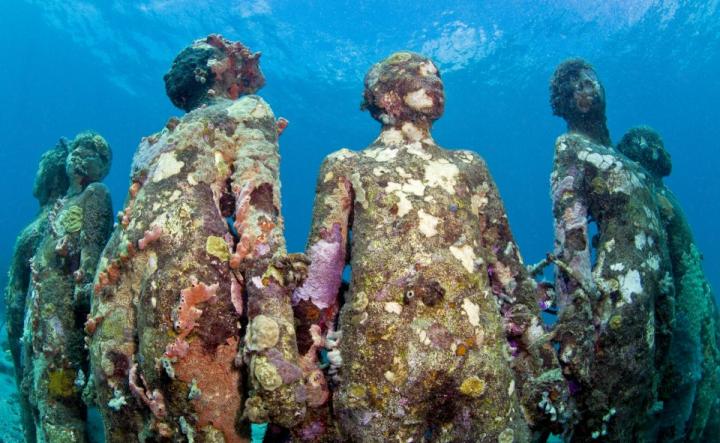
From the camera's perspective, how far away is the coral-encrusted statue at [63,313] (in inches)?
146

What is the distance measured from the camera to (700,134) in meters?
60.5

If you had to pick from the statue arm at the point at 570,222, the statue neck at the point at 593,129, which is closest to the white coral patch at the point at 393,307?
the statue arm at the point at 570,222

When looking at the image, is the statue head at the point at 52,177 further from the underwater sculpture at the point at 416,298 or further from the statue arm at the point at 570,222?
the statue arm at the point at 570,222

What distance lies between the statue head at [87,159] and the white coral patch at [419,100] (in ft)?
11.4

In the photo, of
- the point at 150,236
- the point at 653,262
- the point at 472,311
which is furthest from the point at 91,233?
the point at 653,262

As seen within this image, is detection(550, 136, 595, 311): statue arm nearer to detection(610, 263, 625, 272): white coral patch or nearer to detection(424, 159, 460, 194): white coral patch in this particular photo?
detection(610, 263, 625, 272): white coral patch

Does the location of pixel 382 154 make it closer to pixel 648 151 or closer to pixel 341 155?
pixel 341 155

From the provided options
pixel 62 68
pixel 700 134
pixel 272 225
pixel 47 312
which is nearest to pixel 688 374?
pixel 272 225

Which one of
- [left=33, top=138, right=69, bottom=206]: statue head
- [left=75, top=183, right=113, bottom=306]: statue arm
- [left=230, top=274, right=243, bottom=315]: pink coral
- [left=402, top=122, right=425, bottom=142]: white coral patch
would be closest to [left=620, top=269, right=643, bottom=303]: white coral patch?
[left=402, top=122, right=425, bottom=142]: white coral patch

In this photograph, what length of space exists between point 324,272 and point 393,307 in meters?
0.58

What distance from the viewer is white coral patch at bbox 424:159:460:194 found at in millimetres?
3209

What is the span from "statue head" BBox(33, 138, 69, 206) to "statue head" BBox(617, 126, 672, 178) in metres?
6.99

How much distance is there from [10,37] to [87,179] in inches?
2192

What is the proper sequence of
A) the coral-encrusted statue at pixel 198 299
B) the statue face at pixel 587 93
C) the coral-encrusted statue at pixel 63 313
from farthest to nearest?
the statue face at pixel 587 93 → the coral-encrusted statue at pixel 63 313 → the coral-encrusted statue at pixel 198 299
